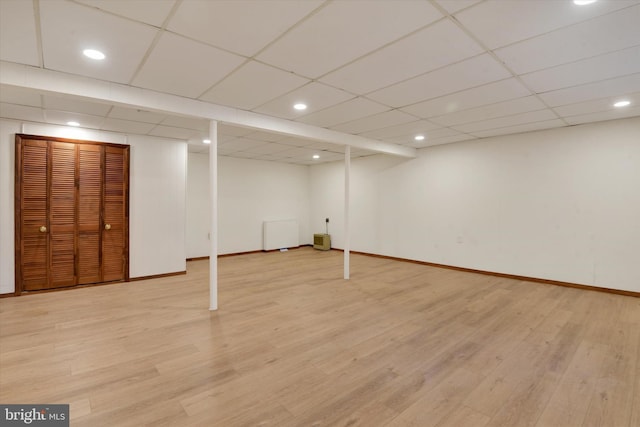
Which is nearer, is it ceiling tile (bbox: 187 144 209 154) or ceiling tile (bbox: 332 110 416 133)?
ceiling tile (bbox: 332 110 416 133)

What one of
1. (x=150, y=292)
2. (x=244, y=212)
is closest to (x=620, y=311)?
(x=150, y=292)

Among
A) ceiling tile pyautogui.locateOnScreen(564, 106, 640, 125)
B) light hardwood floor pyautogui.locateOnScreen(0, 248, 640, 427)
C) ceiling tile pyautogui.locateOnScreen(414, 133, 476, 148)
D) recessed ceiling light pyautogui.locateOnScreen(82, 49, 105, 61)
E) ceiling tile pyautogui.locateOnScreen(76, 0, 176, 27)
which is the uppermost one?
ceiling tile pyautogui.locateOnScreen(414, 133, 476, 148)

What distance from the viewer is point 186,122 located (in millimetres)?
4562

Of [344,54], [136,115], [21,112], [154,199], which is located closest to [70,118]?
[21,112]

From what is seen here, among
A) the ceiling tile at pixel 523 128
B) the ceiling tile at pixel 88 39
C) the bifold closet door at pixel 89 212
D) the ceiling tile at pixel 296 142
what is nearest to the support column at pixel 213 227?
the ceiling tile at pixel 88 39

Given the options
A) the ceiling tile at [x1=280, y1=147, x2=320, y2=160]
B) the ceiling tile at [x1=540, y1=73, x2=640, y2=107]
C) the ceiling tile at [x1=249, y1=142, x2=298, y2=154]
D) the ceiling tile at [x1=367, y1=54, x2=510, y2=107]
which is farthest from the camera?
the ceiling tile at [x1=280, y1=147, x2=320, y2=160]

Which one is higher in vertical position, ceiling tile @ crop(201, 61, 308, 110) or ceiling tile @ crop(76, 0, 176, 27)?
ceiling tile @ crop(201, 61, 308, 110)

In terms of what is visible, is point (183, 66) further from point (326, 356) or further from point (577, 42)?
point (577, 42)

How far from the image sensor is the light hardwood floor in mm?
2069

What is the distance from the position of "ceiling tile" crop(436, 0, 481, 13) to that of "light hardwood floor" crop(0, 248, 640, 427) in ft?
8.93

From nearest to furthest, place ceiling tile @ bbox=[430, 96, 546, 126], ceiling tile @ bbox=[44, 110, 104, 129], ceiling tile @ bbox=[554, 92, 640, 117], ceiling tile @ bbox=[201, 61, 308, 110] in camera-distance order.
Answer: ceiling tile @ bbox=[201, 61, 308, 110]
ceiling tile @ bbox=[554, 92, 640, 117]
ceiling tile @ bbox=[430, 96, 546, 126]
ceiling tile @ bbox=[44, 110, 104, 129]

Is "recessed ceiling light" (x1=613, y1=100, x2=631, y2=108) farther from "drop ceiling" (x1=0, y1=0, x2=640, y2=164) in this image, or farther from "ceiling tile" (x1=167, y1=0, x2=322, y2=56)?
"ceiling tile" (x1=167, y1=0, x2=322, y2=56)

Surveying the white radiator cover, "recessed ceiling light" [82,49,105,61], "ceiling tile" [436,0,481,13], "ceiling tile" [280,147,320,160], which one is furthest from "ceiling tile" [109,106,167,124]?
the white radiator cover

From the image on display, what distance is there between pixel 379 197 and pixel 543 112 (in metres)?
4.14
